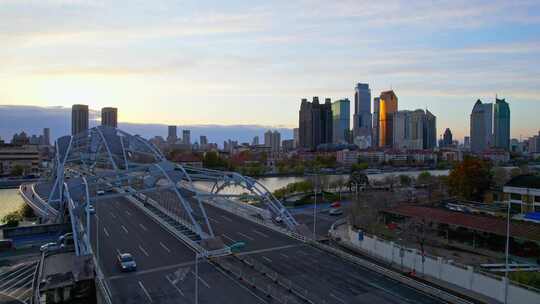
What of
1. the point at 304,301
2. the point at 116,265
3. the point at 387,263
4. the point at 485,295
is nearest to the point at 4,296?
the point at 116,265

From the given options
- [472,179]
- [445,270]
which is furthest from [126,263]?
[472,179]

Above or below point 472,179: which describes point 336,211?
below

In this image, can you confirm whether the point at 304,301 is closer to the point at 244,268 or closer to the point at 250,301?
the point at 250,301

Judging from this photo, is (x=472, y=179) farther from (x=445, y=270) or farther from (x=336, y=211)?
(x=445, y=270)

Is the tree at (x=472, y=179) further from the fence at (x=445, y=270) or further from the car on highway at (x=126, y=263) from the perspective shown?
the car on highway at (x=126, y=263)

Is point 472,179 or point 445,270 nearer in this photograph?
point 445,270

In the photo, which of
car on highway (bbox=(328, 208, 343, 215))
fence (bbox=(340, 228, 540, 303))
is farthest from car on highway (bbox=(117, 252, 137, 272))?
car on highway (bbox=(328, 208, 343, 215))

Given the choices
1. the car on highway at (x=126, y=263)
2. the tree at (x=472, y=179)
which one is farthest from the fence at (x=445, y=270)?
the tree at (x=472, y=179)

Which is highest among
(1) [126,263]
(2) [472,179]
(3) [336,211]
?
(2) [472,179]
